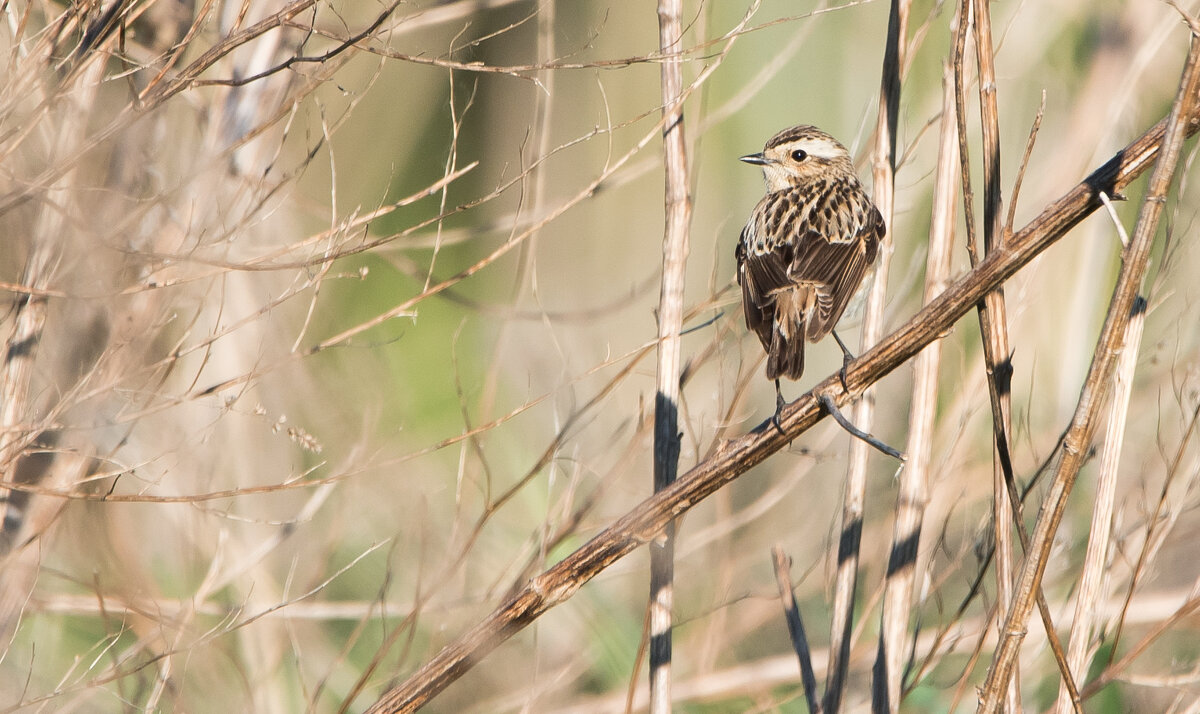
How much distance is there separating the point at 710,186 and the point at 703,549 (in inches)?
87.1

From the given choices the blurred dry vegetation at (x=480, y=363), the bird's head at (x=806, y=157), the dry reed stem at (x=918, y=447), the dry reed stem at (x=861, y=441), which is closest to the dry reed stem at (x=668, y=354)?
the blurred dry vegetation at (x=480, y=363)

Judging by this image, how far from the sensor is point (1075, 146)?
4.91m

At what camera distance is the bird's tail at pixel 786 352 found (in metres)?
2.78

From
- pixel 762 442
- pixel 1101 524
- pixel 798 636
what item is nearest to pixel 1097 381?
pixel 762 442

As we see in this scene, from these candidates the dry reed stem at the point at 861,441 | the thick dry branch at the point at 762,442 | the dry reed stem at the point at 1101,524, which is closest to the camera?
the thick dry branch at the point at 762,442

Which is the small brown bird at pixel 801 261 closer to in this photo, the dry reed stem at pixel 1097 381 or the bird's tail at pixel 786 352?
the bird's tail at pixel 786 352

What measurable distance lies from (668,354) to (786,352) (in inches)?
12.4

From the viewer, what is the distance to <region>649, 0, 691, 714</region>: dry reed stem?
2.74m

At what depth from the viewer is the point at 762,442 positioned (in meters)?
2.02

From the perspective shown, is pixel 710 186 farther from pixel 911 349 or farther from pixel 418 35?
pixel 911 349

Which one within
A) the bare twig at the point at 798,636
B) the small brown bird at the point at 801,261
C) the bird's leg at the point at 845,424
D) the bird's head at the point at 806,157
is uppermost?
the bird's head at the point at 806,157

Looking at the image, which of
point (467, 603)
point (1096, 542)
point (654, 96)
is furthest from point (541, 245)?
point (1096, 542)

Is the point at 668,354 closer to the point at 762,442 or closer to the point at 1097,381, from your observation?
the point at 762,442

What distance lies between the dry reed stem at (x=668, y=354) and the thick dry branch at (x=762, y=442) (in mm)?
676
